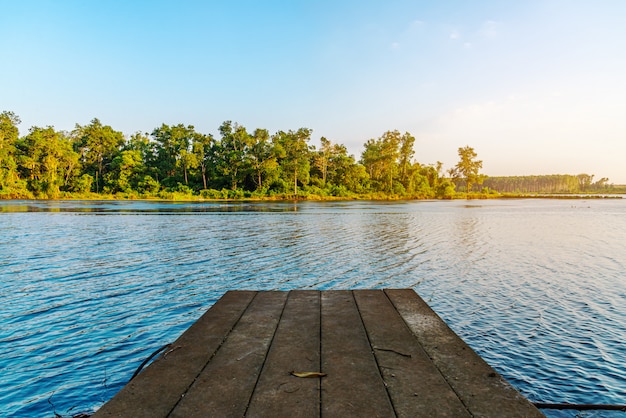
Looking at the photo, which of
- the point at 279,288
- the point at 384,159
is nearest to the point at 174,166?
the point at 384,159

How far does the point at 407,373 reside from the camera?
3.16 m

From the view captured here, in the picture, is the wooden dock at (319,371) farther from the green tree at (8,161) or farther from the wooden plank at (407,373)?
the green tree at (8,161)

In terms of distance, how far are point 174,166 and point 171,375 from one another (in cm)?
10450

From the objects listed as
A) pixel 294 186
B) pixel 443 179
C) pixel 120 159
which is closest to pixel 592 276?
pixel 294 186

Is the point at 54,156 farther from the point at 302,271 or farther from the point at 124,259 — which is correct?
the point at 302,271

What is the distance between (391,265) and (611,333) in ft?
26.8

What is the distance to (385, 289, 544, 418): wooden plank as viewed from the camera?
2.61 meters

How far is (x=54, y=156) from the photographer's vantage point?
292ft

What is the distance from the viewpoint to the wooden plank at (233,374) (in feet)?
8.45

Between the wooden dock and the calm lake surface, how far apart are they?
2700 mm

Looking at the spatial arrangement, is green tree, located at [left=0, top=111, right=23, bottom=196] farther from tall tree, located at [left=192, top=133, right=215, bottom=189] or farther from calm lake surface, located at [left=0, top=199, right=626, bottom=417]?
calm lake surface, located at [left=0, top=199, right=626, bottom=417]

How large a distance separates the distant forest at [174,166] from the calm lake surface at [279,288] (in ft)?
245

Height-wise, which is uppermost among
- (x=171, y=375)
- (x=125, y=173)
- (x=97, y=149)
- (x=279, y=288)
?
(x=97, y=149)

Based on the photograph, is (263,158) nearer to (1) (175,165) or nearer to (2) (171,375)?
(1) (175,165)
